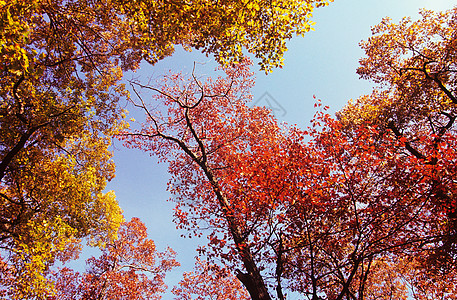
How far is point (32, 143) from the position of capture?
913cm

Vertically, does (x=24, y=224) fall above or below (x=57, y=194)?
below

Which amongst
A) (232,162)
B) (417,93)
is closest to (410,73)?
(417,93)

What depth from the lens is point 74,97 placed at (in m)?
8.89

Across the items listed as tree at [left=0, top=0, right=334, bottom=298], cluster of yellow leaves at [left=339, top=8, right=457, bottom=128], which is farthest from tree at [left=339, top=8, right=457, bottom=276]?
tree at [left=0, top=0, right=334, bottom=298]

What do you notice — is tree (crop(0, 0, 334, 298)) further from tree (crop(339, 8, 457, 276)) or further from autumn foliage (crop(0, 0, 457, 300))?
tree (crop(339, 8, 457, 276))

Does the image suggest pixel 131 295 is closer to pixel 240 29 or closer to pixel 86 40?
pixel 86 40

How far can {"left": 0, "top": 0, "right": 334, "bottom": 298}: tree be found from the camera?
6.70 m

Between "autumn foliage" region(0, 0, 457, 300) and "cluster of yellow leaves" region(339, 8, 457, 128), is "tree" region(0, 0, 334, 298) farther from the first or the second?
"cluster of yellow leaves" region(339, 8, 457, 128)

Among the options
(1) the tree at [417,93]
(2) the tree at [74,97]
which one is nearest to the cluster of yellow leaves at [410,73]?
(1) the tree at [417,93]

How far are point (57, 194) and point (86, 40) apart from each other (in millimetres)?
6303

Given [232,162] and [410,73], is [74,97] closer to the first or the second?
[232,162]

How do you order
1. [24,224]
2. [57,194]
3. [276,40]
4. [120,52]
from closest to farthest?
1. [276,40]
2. [24,224]
3. [57,194]
4. [120,52]

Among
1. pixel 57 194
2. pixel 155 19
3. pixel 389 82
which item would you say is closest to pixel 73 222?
pixel 57 194

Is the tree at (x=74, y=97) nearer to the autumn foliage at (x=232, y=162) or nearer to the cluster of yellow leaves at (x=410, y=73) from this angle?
the autumn foliage at (x=232, y=162)
